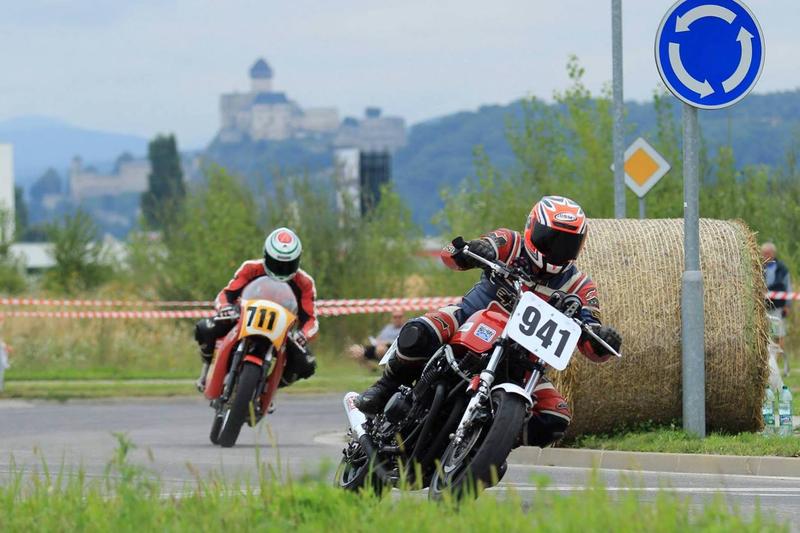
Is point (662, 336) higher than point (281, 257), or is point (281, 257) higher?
point (281, 257)

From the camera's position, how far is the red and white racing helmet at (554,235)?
370 inches

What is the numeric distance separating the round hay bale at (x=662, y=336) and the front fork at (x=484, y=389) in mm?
4042

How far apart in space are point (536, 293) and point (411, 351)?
740mm

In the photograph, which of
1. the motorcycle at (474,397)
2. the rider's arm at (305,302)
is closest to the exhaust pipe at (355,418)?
the motorcycle at (474,397)

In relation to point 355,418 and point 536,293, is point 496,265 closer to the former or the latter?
point 536,293

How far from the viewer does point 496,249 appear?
947 centimetres

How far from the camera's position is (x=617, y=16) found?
21.4 meters

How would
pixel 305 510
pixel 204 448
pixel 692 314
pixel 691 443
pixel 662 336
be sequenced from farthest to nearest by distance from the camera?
pixel 204 448, pixel 662 336, pixel 692 314, pixel 691 443, pixel 305 510

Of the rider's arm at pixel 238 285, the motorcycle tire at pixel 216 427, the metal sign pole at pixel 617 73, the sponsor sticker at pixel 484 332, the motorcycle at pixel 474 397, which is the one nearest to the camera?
the motorcycle at pixel 474 397

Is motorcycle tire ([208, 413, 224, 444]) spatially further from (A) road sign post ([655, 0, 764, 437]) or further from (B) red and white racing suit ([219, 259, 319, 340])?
(A) road sign post ([655, 0, 764, 437])

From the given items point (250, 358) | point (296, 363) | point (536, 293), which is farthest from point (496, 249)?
point (296, 363)

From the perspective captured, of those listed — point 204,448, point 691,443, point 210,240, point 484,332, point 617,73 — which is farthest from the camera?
point 210,240

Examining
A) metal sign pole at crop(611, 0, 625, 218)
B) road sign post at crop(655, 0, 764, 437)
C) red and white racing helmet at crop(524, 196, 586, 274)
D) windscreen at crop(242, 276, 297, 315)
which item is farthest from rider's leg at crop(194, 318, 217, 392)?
metal sign pole at crop(611, 0, 625, 218)

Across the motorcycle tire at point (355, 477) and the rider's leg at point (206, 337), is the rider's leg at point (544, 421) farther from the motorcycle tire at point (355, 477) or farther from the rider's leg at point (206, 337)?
the rider's leg at point (206, 337)
